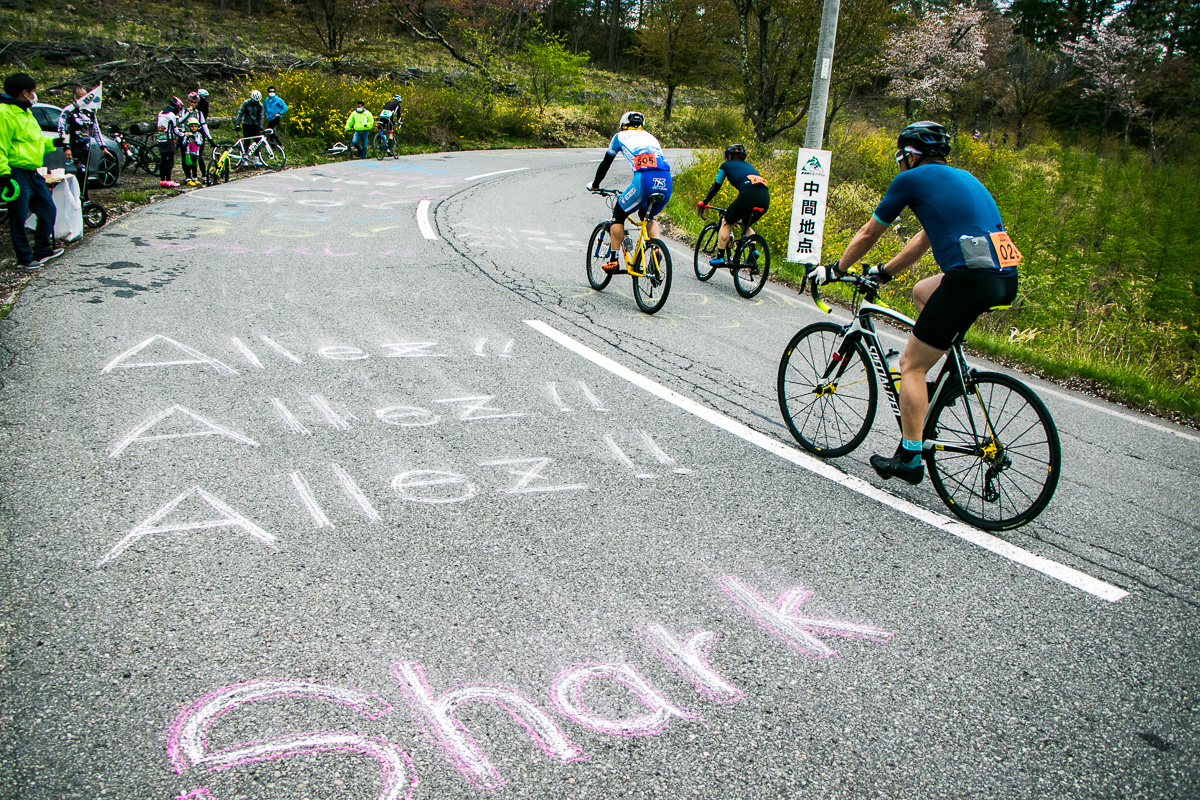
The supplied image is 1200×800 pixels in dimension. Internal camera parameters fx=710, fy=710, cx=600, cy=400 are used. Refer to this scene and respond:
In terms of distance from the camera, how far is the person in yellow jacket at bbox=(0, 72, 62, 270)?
739 cm

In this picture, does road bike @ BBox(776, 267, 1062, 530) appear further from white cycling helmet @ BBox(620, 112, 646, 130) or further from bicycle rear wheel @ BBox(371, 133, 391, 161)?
bicycle rear wheel @ BBox(371, 133, 391, 161)

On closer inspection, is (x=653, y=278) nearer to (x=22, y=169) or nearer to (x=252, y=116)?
(x=22, y=169)

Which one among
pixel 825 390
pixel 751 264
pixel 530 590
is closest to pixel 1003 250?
pixel 825 390

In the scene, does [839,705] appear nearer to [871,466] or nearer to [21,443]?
[871,466]

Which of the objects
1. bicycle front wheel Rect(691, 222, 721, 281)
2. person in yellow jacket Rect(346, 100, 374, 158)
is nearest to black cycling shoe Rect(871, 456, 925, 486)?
bicycle front wheel Rect(691, 222, 721, 281)

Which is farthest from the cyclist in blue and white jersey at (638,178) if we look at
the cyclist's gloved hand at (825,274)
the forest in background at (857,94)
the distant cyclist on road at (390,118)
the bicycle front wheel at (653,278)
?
the distant cyclist on road at (390,118)

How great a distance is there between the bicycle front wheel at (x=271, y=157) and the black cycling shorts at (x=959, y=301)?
18047mm

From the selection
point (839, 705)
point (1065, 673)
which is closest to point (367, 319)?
point (839, 705)

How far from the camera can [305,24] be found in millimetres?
31594

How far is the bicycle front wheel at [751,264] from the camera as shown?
9000 mm

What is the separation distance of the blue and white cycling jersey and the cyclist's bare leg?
178 inches

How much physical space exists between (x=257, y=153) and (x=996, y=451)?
1867 cm

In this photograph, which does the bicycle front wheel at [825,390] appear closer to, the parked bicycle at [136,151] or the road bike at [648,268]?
the road bike at [648,268]

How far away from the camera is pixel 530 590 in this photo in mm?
3061
